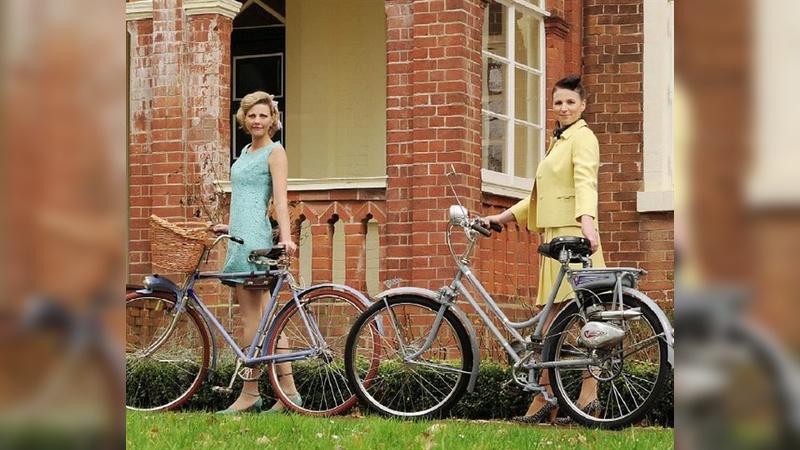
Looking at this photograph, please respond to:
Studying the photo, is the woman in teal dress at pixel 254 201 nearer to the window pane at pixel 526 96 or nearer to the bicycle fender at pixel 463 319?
the bicycle fender at pixel 463 319

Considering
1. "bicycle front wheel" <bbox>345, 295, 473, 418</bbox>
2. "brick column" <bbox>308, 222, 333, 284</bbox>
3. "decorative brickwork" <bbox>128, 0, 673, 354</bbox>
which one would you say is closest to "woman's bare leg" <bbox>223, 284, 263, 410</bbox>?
"bicycle front wheel" <bbox>345, 295, 473, 418</bbox>

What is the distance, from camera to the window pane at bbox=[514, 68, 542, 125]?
1273 centimetres

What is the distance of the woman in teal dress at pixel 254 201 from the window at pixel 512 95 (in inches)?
176

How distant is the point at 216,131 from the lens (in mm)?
11977

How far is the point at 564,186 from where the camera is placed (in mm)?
6781

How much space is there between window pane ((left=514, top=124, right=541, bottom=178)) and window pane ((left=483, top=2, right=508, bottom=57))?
2.50ft

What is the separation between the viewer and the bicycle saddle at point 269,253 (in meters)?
7.08

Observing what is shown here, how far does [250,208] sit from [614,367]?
231 cm

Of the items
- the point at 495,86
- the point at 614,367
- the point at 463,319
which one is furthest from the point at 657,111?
the point at 614,367

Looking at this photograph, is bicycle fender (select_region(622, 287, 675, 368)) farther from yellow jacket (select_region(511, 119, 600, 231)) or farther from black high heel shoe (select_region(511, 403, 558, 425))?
black high heel shoe (select_region(511, 403, 558, 425))

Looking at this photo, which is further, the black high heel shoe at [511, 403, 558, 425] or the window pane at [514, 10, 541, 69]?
the window pane at [514, 10, 541, 69]

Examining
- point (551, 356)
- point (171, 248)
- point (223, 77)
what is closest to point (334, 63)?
point (223, 77)

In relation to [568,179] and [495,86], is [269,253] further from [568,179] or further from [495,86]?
[495,86]

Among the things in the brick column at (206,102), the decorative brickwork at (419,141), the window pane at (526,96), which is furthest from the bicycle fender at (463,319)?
the window pane at (526,96)
